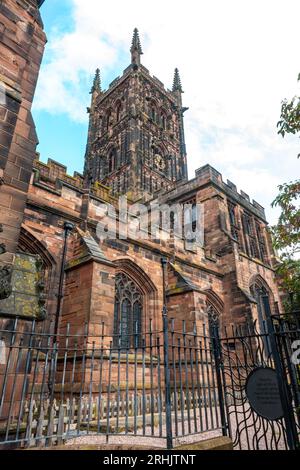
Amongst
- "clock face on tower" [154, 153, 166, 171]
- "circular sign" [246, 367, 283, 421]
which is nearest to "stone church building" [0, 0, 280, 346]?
"circular sign" [246, 367, 283, 421]

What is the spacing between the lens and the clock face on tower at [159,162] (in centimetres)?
3676

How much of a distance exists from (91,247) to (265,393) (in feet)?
23.1

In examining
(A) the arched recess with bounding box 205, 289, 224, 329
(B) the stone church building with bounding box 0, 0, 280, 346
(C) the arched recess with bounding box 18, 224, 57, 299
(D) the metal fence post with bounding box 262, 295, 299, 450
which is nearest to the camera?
(D) the metal fence post with bounding box 262, 295, 299, 450

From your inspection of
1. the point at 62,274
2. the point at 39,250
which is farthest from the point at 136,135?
the point at 62,274

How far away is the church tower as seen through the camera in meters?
33.9

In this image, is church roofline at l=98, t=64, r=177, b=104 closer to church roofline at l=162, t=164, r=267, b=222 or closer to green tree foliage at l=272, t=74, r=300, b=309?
church roofline at l=162, t=164, r=267, b=222

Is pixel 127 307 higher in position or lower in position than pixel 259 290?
lower

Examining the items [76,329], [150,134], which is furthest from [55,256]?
[150,134]

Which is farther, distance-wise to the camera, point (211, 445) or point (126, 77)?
point (126, 77)

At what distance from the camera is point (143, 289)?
13.2m

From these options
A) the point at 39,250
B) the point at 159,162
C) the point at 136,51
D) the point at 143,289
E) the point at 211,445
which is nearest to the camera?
the point at 211,445

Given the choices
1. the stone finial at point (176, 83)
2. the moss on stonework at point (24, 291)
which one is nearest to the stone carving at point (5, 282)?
the moss on stonework at point (24, 291)

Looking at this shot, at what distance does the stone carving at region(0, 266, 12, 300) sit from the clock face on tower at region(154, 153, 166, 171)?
1309 inches

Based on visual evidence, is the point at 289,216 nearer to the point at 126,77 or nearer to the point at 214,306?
the point at 214,306
